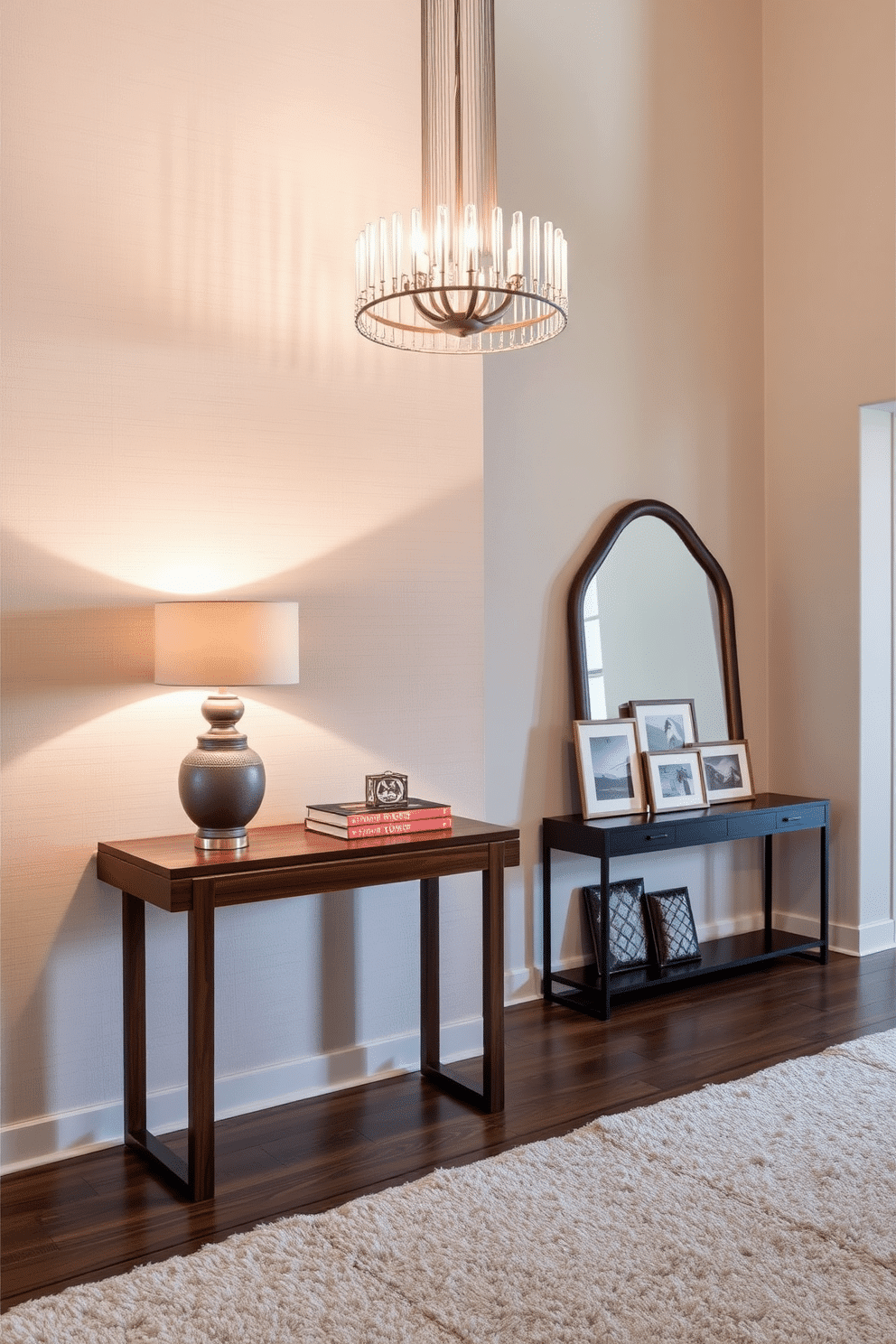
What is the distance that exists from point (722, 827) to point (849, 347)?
206cm

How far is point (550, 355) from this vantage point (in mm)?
4344

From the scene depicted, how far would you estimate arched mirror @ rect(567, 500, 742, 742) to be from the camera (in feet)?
14.5

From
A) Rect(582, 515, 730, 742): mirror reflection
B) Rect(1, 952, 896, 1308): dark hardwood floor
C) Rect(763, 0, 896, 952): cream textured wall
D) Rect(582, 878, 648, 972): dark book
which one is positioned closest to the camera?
Rect(1, 952, 896, 1308): dark hardwood floor

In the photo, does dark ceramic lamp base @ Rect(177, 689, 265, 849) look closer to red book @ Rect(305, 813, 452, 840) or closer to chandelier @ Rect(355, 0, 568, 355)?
red book @ Rect(305, 813, 452, 840)

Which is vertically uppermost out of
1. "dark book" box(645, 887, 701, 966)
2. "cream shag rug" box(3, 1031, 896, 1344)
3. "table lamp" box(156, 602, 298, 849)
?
"table lamp" box(156, 602, 298, 849)

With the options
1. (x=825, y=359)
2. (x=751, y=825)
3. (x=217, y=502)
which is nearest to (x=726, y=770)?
(x=751, y=825)

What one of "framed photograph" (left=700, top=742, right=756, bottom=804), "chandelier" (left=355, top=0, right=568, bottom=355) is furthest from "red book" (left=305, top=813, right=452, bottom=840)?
"framed photograph" (left=700, top=742, right=756, bottom=804)

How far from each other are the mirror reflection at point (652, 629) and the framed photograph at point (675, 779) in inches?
10.1

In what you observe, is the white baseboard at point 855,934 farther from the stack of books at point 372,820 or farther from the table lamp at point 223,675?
the table lamp at point 223,675

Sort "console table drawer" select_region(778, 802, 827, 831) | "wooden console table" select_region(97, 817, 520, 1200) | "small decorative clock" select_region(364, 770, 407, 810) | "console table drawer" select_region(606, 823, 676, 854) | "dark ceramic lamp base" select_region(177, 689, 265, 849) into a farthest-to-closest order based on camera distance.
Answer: "console table drawer" select_region(778, 802, 827, 831), "console table drawer" select_region(606, 823, 676, 854), "small decorative clock" select_region(364, 770, 407, 810), "dark ceramic lamp base" select_region(177, 689, 265, 849), "wooden console table" select_region(97, 817, 520, 1200)

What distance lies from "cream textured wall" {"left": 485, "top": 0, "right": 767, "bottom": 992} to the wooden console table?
0.99 m

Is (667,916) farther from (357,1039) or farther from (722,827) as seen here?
(357,1039)

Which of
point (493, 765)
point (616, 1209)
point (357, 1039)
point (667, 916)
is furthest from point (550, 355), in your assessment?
point (616, 1209)

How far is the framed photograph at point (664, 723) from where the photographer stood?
452 centimetres
